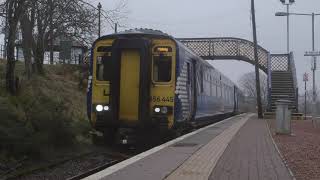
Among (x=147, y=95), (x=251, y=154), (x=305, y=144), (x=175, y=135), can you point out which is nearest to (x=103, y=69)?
(x=147, y=95)

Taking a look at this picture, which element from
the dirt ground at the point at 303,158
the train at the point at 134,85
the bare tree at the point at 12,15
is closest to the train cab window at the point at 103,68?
the train at the point at 134,85

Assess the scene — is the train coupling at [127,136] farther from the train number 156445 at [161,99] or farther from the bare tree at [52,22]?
the bare tree at [52,22]

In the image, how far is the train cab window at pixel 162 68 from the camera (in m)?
17.3

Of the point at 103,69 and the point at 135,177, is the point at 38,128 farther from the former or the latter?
the point at 135,177

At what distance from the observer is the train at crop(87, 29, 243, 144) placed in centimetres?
1697

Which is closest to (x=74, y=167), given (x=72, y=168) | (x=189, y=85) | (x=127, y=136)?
(x=72, y=168)

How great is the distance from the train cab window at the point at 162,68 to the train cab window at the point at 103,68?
1302 millimetres

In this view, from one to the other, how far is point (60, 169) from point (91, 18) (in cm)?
922

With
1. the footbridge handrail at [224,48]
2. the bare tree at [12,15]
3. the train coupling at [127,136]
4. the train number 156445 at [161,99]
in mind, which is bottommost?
the train coupling at [127,136]

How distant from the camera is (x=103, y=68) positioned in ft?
57.7

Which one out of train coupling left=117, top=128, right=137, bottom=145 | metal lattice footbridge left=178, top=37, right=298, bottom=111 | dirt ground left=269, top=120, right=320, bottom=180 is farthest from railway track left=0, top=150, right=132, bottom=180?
metal lattice footbridge left=178, top=37, right=298, bottom=111

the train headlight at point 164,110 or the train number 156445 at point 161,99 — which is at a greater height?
the train number 156445 at point 161,99

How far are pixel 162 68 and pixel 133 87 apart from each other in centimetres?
101

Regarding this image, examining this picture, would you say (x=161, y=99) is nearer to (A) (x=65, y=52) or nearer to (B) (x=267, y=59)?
(A) (x=65, y=52)
